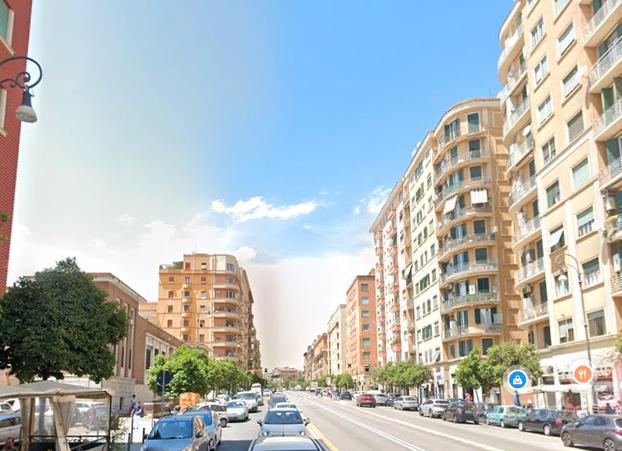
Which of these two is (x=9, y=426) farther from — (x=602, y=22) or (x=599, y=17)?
(x=599, y=17)

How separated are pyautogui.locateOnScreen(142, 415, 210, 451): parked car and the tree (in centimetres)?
387

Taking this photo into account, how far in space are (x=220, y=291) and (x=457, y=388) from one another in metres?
63.4

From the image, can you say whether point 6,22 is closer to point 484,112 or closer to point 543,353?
point 543,353

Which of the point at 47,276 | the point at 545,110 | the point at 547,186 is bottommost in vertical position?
the point at 47,276

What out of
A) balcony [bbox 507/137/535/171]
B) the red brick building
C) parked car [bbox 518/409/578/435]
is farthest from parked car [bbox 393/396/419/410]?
the red brick building

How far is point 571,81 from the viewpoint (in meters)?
37.6

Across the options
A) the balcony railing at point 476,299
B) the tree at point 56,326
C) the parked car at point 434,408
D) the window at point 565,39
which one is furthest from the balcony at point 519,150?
the tree at point 56,326

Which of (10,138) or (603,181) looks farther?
(603,181)

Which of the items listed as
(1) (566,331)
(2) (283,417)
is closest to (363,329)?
(1) (566,331)

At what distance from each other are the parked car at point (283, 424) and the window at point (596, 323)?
62.4ft

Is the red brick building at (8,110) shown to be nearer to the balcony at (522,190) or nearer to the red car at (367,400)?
the balcony at (522,190)

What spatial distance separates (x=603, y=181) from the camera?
3325 cm

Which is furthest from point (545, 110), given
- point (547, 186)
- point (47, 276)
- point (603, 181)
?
point (47, 276)

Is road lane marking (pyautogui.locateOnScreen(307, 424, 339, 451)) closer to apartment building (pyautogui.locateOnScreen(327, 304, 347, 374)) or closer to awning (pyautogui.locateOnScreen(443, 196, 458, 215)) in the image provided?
awning (pyautogui.locateOnScreen(443, 196, 458, 215))
